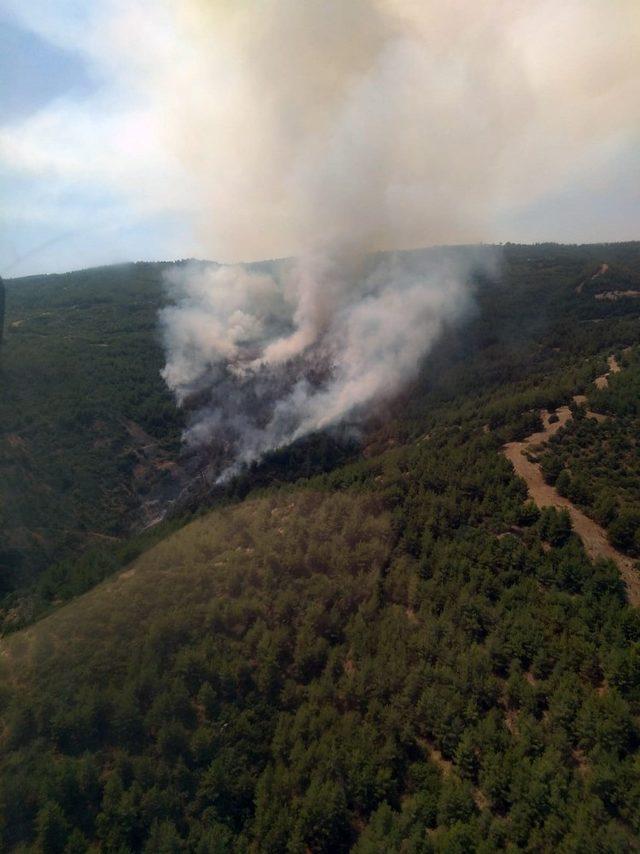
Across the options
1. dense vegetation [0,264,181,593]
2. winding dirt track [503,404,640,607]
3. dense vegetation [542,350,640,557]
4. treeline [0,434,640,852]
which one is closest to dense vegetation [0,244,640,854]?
treeline [0,434,640,852]

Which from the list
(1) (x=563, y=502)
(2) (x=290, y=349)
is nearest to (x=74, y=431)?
(2) (x=290, y=349)

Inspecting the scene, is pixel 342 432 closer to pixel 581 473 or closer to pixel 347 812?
pixel 581 473

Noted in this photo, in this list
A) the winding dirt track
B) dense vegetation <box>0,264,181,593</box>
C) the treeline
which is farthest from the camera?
dense vegetation <box>0,264,181,593</box>

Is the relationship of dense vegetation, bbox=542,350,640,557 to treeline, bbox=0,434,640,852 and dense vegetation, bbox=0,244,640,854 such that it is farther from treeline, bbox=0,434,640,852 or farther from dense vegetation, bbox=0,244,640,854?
treeline, bbox=0,434,640,852

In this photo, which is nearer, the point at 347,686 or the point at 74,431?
the point at 347,686

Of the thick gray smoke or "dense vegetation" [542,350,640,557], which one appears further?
the thick gray smoke

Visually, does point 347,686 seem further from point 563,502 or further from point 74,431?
point 74,431

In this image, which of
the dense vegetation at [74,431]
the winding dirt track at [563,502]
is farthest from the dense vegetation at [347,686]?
the dense vegetation at [74,431]
